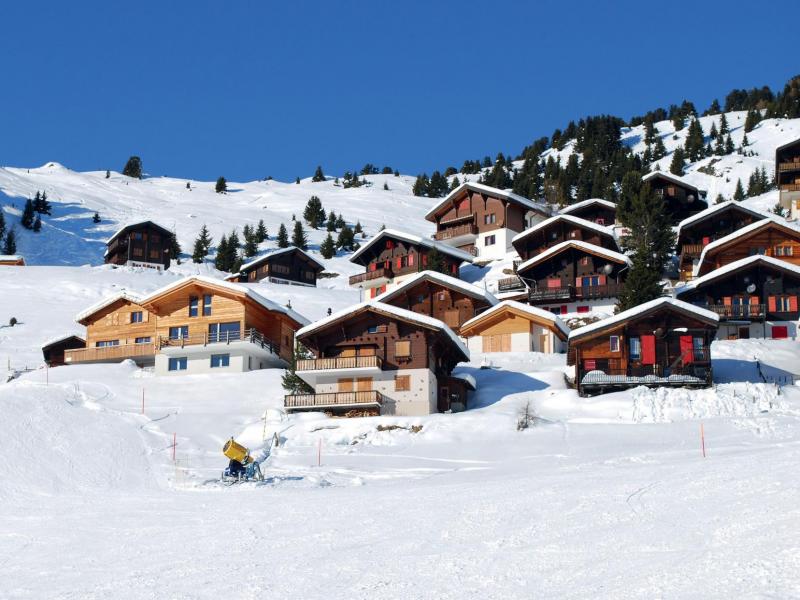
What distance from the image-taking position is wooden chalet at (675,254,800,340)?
57969mm

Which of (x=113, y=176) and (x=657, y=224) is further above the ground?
(x=113, y=176)

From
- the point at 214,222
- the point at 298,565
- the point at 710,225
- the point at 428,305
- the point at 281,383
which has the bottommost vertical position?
the point at 298,565

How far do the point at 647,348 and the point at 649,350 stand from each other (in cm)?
13

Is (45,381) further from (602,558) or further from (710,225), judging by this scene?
(710,225)

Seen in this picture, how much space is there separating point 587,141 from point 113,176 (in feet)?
278

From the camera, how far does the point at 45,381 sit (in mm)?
49938

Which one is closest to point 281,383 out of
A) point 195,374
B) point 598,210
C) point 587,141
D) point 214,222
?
point 195,374

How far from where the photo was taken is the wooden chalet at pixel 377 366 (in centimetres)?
4341

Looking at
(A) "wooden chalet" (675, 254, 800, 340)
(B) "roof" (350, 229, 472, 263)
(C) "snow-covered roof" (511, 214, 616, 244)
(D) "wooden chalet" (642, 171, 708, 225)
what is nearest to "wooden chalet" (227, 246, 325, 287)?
(B) "roof" (350, 229, 472, 263)

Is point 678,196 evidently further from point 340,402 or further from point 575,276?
point 340,402

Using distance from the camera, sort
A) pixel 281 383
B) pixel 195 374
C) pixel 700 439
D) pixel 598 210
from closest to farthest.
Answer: pixel 700 439, pixel 281 383, pixel 195 374, pixel 598 210

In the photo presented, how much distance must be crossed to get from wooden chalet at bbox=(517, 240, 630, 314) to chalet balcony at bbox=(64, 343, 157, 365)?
2581 cm

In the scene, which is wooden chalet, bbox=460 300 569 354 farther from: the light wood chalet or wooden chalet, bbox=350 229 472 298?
wooden chalet, bbox=350 229 472 298

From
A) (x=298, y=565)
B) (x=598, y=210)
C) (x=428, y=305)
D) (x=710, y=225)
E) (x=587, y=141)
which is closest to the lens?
(x=298, y=565)
